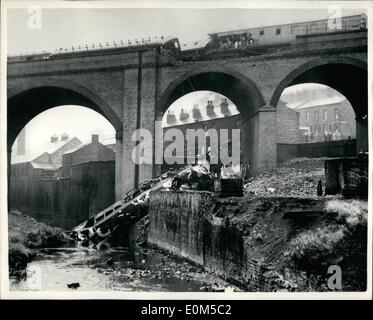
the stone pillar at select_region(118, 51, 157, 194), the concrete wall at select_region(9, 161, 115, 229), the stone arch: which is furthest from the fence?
the concrete wall at select_region(9, 161, 115, 229)

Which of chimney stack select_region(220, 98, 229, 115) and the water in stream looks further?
chimney stack select_region(220, 98, 229, 115)

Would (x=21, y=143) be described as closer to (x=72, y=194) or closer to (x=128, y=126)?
(x=128, y=126)

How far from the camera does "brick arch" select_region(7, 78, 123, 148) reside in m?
16.0

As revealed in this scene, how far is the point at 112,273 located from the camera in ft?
36.3

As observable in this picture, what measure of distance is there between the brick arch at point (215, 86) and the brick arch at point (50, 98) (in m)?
2.23

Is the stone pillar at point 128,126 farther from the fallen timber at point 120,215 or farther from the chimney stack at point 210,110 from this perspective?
the chimney stack at point 210,110

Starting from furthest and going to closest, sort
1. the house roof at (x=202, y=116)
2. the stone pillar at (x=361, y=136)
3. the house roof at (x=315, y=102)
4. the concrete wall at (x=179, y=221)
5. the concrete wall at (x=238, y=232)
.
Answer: the house roof at (x=315, y=102)
the house roof at (x=202, y=116)
the stone pillar at (x=361, y=136)
the concrete wall at (x=179, y=221)
the concrete wall at (x=238, y=232)

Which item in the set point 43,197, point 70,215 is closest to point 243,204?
point 70,215

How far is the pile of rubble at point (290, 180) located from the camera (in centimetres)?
1318

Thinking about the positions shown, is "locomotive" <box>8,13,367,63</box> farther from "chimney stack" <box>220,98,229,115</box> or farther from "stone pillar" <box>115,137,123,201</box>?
"stone pillar" <box>115,137,123,201</box>

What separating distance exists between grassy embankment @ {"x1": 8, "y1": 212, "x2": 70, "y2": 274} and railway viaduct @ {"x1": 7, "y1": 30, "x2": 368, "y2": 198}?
2.87m

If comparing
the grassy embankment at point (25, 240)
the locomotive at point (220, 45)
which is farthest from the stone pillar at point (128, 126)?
the grassy embankment at point (25, 240)

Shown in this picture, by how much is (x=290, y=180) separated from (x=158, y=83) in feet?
20.5

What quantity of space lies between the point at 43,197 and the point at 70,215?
2520 millimetres
